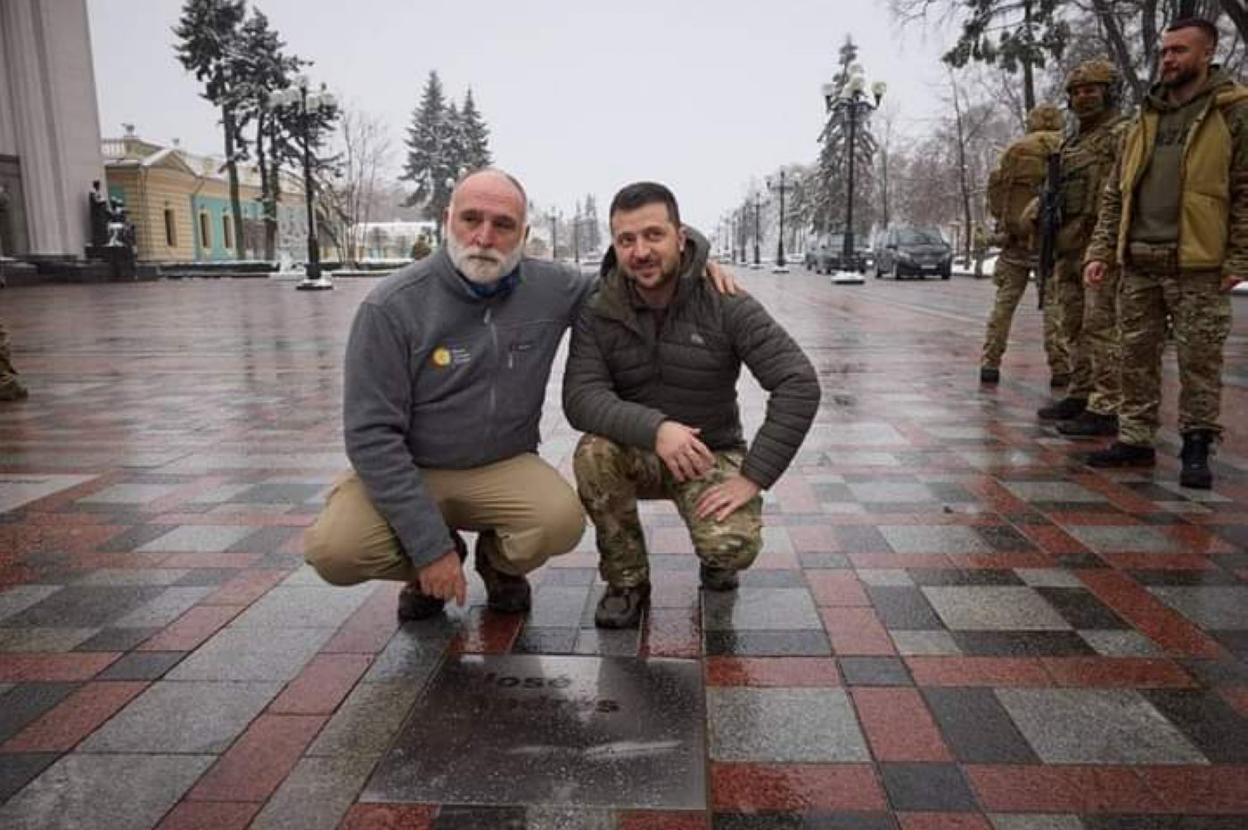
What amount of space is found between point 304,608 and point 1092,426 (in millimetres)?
4738

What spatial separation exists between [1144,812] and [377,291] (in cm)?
240

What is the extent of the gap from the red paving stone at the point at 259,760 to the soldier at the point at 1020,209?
6248 mm

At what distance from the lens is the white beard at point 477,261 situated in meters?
2.84

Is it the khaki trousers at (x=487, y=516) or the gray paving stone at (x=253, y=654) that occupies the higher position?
the khaki trousers at (x=487, y=516)

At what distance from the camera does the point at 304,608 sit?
3213 mm

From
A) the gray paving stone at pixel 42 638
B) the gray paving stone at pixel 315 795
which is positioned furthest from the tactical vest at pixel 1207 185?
the gray paving stone at pixel 42 638

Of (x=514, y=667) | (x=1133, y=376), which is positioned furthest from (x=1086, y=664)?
(x=1133, y=376)

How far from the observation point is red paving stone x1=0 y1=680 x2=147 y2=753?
2.33 m

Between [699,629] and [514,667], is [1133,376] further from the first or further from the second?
[514,667]

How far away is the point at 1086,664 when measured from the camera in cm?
270

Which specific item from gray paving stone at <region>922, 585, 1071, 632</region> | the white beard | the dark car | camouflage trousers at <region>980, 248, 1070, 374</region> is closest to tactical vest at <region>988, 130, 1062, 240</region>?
camouflage trousers at <region>980, 248, 1070, 374</region>

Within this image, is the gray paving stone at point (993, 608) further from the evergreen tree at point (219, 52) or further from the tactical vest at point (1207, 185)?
the evergreen tree at point (219, 52)

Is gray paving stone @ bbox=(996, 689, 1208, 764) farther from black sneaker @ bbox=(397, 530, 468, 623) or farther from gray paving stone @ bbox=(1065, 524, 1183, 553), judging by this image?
black sneaker @ bbox=(397, 530, 468, 623)

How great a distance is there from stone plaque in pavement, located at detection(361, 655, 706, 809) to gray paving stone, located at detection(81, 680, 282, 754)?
1.50 ft
